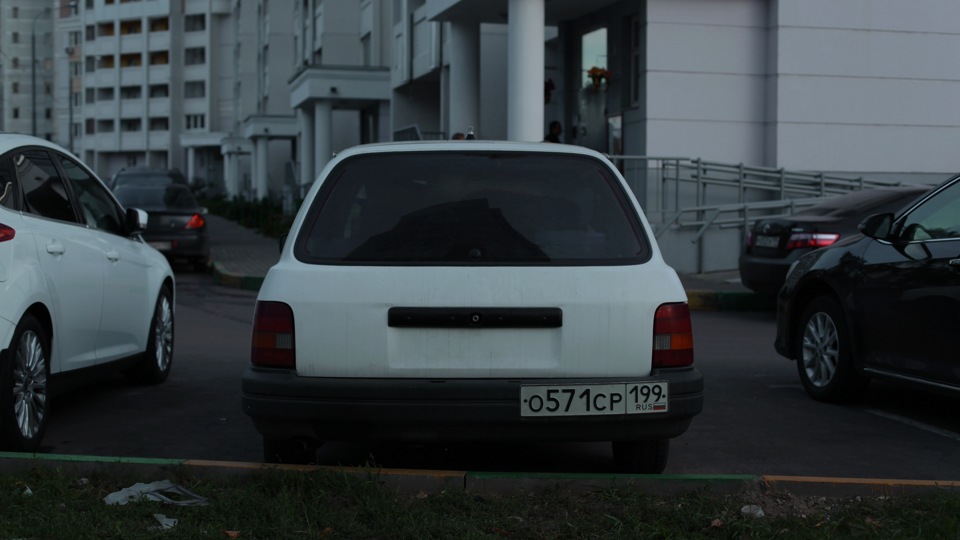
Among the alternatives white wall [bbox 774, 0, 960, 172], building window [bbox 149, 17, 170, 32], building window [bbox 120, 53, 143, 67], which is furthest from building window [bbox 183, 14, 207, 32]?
white wall [bbox 774, 0, 960, 172]

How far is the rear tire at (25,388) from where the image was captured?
5691 mm

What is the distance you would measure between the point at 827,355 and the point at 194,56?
311 ft

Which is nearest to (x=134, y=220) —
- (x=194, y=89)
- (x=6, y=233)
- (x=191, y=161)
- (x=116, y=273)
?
(x=116, y=273)

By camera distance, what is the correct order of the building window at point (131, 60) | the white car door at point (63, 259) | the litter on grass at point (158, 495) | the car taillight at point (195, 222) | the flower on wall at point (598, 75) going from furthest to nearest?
the building window at point (131, 60), the flower on wall at point (598, 75), the car taillight at point (195, 222), the white car door at point (63, 259), the litter on grass at point (158, 495)

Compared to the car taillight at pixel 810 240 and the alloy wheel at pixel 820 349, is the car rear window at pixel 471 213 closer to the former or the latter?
the alloy wheel at pixel 820 349

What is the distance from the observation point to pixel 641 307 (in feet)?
16.5

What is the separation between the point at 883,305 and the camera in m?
6.91

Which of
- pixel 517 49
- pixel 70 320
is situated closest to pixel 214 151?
pixel 517 49

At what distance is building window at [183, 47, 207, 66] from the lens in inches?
3819

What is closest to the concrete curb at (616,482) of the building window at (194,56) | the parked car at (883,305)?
the parked car at (883,305)

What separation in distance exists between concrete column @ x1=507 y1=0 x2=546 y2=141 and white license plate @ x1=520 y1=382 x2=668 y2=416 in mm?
14518

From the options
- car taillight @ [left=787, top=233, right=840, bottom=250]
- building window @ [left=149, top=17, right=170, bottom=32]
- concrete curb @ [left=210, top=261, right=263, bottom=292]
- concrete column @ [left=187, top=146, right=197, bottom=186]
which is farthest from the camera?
building window @ [left=149, top=17, right=170, bottom=32]

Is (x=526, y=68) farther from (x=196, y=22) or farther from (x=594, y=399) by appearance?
(x=196, y=22)

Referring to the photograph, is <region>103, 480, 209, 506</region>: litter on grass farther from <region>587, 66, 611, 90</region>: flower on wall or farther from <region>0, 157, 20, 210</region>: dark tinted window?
<region>587, 66, 611, 90</region>: flower on wall
